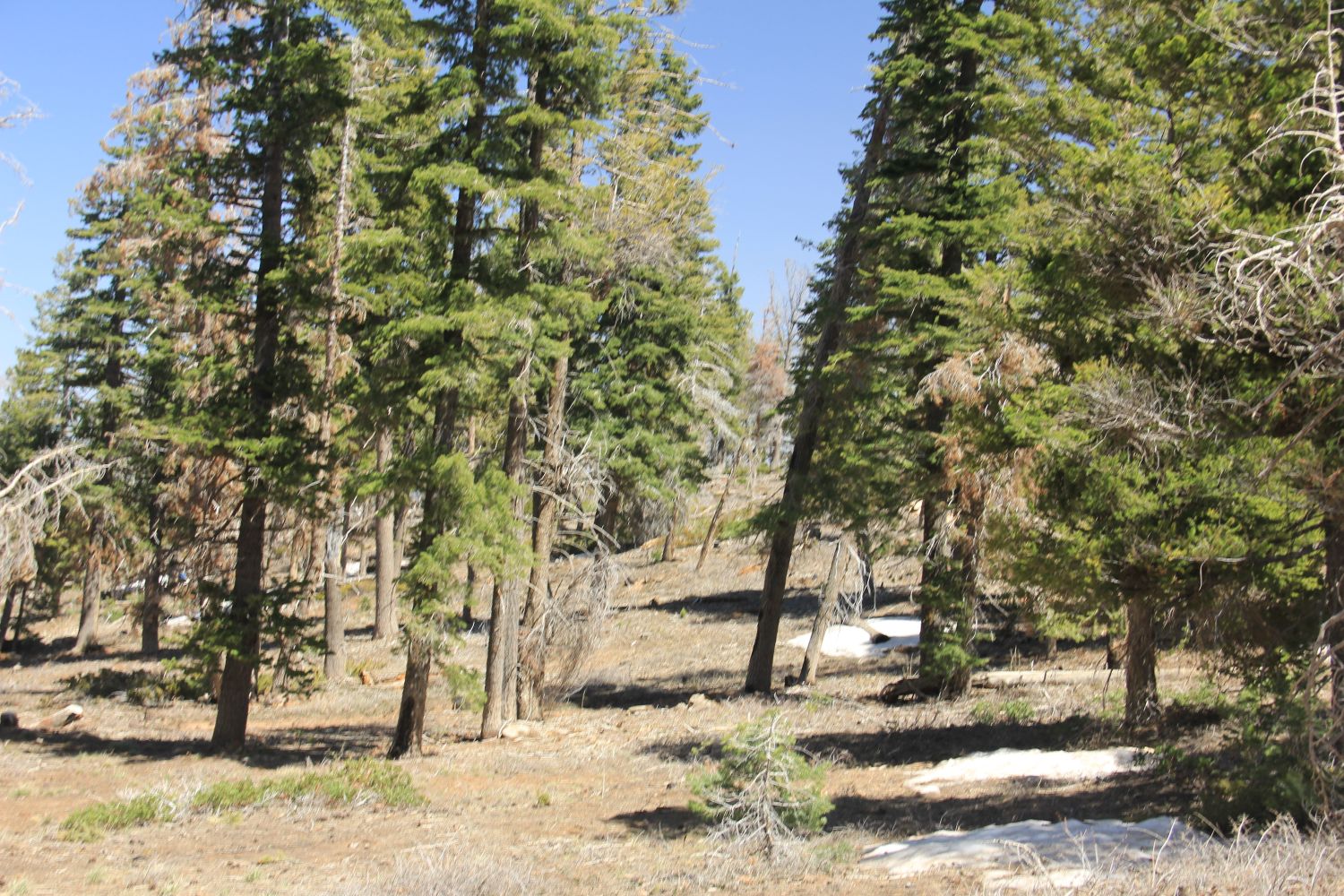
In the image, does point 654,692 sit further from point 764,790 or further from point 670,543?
point 670,543

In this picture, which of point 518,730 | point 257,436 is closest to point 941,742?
point 518,730

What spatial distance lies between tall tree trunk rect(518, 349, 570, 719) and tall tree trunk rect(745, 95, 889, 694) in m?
4.38

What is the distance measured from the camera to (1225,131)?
400 inches

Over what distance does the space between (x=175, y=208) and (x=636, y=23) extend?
736 cm

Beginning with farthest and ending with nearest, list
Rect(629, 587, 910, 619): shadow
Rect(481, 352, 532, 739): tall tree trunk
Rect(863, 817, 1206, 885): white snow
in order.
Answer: Rect(629, 587, 910, 619): shadow
Rect(481, 352, 532, 739): tall tree trunk
Rect(863, 817, 1206, 885): white snow

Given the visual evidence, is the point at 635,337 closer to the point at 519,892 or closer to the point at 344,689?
the point at 344,689

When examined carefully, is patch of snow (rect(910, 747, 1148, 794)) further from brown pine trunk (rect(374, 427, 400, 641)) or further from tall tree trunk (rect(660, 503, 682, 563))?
tall tree trunk (rect(660, 503, 682, 563))

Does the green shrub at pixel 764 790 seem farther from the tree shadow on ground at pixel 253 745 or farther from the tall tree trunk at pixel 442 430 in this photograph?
the tree shadow on ground at pixel 253 745

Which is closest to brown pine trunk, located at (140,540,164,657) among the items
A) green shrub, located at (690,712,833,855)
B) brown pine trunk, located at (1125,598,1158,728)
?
green shrub, located at (690,712,833,855)

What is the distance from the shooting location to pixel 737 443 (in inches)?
1061

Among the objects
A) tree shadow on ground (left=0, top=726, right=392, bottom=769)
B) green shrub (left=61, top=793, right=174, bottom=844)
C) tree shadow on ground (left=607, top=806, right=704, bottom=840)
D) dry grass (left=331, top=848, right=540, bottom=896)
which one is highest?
dry grass (left=331, top=848, right=540, bottom=896)

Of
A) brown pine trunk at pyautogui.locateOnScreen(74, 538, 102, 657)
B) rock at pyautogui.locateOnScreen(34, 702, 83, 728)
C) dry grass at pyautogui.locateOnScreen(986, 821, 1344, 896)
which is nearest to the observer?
dry grass at pyautogui.locateOnScreen(986, 821, 1344, 896)

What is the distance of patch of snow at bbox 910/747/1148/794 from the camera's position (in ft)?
40.9

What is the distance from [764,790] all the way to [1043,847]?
230 centimetres
